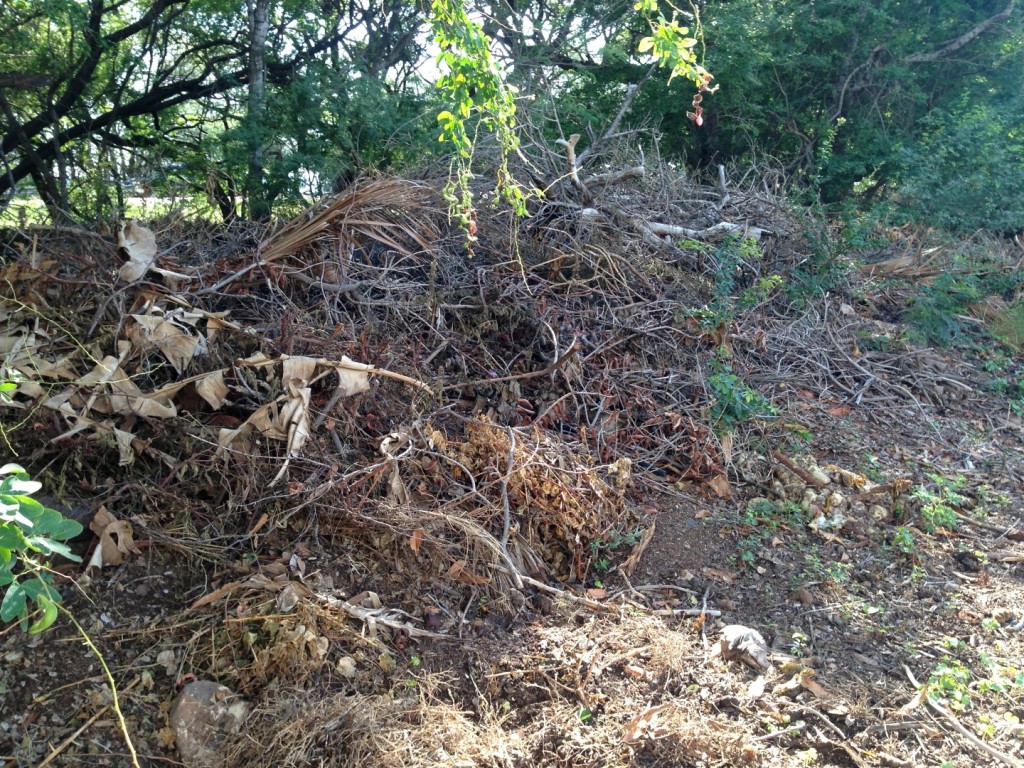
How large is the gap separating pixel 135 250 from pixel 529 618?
2.54m

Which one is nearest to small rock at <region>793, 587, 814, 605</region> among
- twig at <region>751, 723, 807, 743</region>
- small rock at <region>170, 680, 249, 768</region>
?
twig at <region>751, 723, 807, 743</region>

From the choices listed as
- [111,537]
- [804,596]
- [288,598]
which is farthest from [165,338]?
[804,596]

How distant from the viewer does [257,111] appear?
22.7 feet

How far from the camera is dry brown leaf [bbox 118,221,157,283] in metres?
3.63

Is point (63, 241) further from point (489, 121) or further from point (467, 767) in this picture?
point (467, 767)

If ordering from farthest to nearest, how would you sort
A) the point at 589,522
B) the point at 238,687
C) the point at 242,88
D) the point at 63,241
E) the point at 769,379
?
the point at 242,88 → the point at 769,379 → the point at 63,241 → the point at 589,522 → the point at 238,687

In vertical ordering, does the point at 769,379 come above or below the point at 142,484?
below

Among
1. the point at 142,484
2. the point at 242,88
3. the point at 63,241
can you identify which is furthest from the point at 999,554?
the point at 242,88

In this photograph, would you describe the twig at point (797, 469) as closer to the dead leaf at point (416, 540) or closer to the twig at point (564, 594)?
the twig at point (564, 594)

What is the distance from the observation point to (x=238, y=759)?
7.95 ft

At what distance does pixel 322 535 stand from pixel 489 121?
190 cm

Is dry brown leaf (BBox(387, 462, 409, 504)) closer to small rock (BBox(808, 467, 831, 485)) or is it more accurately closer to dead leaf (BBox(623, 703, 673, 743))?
dead leaf (BBox(623, 703, 673, 743))

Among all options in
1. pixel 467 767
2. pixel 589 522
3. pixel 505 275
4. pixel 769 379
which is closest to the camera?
pixel 467 767

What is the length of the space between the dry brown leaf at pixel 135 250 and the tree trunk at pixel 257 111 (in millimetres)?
2600
